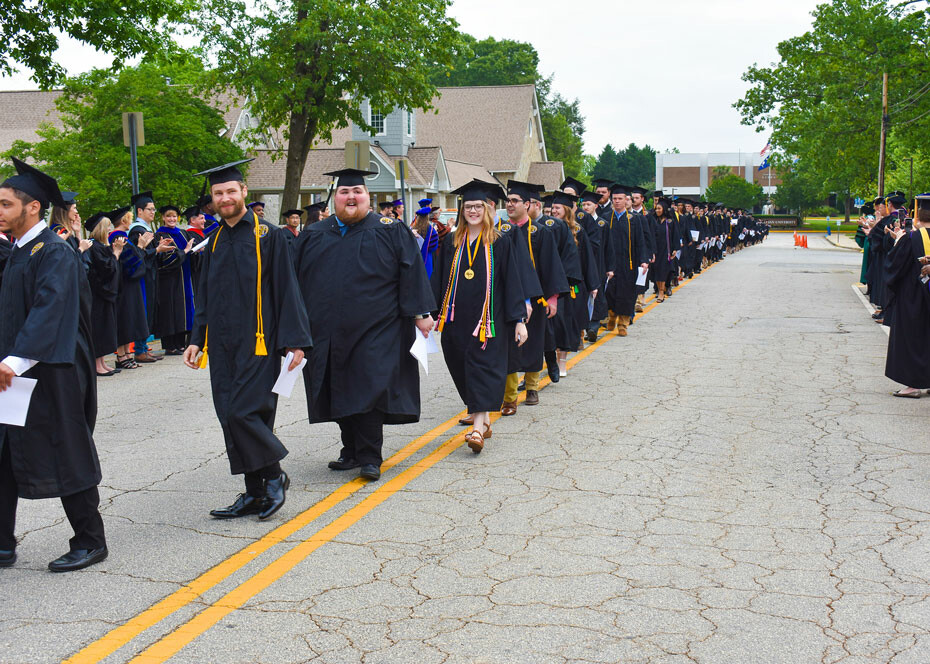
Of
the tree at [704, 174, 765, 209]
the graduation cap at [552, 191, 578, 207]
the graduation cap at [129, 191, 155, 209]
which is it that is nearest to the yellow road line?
the graduation cap at [552, 191, 578, 207]

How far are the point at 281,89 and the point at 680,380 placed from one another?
1840cm

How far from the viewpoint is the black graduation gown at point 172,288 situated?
1276 cm

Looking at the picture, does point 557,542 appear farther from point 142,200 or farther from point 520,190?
point 142,200

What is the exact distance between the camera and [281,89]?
2611 cm

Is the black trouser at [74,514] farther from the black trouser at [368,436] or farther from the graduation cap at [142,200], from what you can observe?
the graduation cap at [142,200]

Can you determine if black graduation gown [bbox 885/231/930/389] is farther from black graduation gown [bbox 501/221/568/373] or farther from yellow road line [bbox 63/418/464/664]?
yellow road line [bbox 63/418/464/664]

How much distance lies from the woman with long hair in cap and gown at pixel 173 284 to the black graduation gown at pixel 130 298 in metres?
0.54

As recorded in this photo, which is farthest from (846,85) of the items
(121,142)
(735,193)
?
(735,193)

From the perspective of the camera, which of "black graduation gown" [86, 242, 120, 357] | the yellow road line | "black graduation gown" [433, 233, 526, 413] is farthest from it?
"black graduation gown" [86, 242, 120, 357]

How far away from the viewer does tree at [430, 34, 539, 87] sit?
80562mm

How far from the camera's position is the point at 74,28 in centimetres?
1633

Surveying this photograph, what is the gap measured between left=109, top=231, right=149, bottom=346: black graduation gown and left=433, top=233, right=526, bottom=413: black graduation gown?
5.64 metres

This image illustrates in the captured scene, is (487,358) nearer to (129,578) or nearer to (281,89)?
(129,578)

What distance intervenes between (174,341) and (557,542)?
29.7ft
